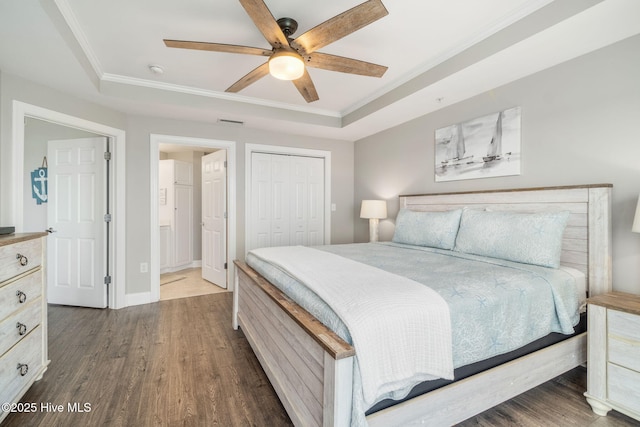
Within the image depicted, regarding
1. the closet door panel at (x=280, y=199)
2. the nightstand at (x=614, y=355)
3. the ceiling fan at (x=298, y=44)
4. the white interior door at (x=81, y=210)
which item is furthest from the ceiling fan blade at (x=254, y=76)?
the nightstand at (x=614, y=355)

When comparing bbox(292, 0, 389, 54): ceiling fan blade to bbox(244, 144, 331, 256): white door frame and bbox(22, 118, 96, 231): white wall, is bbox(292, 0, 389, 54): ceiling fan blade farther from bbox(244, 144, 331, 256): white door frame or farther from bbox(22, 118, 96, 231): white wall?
bbox(22, 118, 96, 231): white wall

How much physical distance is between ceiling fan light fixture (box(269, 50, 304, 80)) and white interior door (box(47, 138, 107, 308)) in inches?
101

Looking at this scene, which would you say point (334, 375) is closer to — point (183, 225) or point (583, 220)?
point (583, 220)

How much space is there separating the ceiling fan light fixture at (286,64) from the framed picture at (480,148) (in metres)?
1.91

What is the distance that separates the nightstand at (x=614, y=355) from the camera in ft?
5.00

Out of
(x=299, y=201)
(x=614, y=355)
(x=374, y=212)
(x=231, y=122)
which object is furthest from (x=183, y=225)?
(x=614, y=355)

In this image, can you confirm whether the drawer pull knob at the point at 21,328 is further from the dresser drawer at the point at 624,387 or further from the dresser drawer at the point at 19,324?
the dresser drawer at the point at 624,387

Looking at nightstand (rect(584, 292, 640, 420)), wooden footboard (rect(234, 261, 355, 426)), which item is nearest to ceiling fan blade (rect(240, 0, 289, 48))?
wooden footboard (rect(234, 261, 355, 426))

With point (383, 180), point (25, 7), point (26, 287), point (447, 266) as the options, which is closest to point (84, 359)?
point (26, 287)

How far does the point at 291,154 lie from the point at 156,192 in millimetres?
1941

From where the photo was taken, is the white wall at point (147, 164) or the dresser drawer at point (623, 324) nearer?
the dresser drawer at point (623, 324)

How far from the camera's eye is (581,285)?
1.98 meters

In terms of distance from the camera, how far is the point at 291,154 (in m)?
4.47

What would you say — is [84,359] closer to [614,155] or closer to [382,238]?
[382,238]
